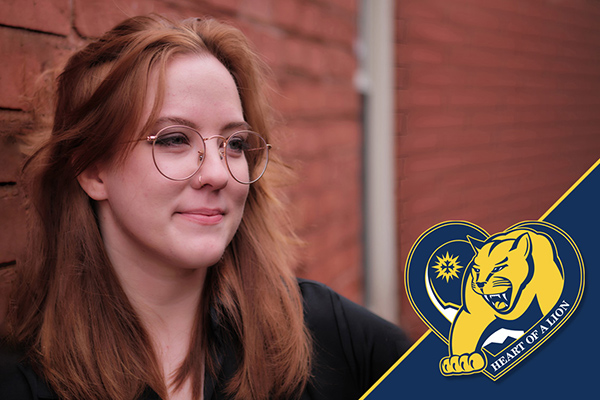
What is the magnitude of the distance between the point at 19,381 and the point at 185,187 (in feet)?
1.59

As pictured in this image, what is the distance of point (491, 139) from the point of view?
294cm

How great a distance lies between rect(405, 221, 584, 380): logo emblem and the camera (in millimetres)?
976

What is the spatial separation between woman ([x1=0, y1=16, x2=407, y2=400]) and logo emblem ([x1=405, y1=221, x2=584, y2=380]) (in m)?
0.42

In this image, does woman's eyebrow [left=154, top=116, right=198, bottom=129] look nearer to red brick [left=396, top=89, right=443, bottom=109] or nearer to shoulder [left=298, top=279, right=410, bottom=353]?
shoulder [left=298, top=279, right=410, bottom=353]

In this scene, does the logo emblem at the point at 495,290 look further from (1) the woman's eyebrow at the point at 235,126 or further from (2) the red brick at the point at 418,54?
(2) the red brick at the point at 418,54

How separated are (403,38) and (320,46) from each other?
0.84m

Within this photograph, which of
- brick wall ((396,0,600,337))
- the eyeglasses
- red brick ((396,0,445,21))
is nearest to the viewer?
the eyeglasses

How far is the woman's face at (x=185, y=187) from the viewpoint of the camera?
43.9 inches

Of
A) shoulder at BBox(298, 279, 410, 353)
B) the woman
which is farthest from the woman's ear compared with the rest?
shoulder at BBox(298, 279, 410, 353)

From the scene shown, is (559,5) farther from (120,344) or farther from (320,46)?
(120,344)

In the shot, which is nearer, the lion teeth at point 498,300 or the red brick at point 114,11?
the lion teeth at point 498,300

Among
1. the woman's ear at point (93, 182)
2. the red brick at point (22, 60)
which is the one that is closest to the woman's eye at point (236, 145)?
the woman's ear at point (93, 182)

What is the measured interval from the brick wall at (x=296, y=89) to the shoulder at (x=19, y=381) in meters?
0.25

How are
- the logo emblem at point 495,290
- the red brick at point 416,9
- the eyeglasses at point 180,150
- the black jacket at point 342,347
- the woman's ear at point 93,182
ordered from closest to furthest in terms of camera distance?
the logo emblem at point 495,290
the eyeglasses at point 180,150
the woman's ear at point 93,182
the black jacket at point 342,347
the red brick at point 416,9
